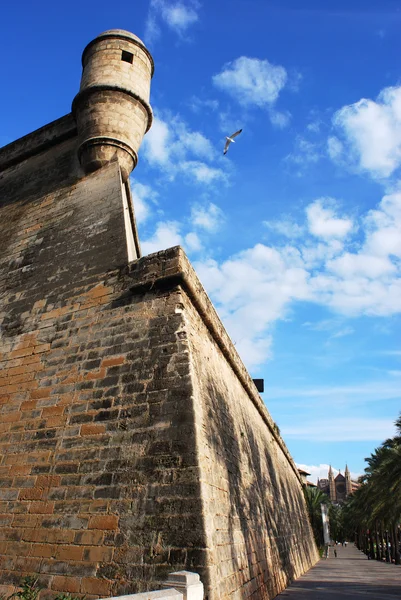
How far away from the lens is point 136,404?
4.61 m

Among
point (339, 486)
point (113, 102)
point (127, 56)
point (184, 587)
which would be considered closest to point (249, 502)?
point (184, 587)

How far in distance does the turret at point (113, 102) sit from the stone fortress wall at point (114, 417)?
7cm

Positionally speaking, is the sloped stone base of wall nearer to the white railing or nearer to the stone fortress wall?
the stone fortress wall

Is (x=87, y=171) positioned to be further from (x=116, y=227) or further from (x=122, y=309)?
(x=122, y=309)

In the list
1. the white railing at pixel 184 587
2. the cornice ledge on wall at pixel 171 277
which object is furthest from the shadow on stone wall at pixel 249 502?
the white railing at pixel 184 587

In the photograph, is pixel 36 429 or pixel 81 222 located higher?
pixel 81 222

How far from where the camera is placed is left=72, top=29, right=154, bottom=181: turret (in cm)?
838


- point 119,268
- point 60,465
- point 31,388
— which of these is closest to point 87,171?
point 119,268

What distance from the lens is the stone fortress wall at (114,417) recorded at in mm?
3834

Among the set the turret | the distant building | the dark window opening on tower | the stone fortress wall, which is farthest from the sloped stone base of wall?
the distant building

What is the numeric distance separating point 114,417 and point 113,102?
23.1 feet

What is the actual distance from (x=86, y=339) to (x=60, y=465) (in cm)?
168

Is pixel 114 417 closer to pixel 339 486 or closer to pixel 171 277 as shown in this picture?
pixel 171 277

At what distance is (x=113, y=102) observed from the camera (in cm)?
863
